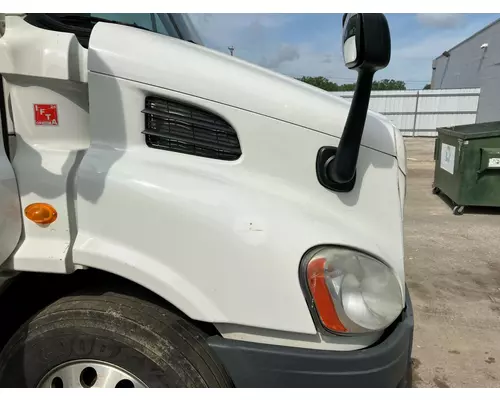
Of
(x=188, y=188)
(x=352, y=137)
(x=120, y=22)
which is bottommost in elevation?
(x=188, y=188)

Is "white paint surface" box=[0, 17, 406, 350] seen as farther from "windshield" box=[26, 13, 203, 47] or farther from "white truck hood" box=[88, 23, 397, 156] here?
"windshield" box=[26, 13, 203, 47]

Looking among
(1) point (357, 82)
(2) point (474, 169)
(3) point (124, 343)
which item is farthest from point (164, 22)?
(2) point (474, 169)

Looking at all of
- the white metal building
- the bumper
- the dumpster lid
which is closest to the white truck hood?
the bumper

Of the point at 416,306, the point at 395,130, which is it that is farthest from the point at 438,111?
the point at 395,130

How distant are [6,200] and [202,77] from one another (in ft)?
2.89

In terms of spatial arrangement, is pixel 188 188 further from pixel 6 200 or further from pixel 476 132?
pixel 476 132

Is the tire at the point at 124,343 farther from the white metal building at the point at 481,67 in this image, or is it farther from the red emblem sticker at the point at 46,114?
the white metal building at the point at 481,67

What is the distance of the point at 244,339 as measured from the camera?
159 cm

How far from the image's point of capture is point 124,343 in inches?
62.1

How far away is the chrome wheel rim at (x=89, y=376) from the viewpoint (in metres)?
1.62

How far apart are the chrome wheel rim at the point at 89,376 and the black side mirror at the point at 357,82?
109cm

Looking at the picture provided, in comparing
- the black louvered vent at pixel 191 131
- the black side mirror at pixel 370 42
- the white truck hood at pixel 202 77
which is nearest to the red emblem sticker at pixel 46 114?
the white truck hood at pixel 202 77

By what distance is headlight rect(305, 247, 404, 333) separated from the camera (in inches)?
59.6

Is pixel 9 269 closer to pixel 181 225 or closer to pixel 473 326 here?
pixel 181 225
